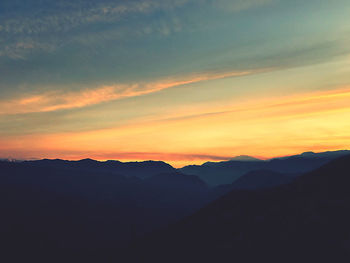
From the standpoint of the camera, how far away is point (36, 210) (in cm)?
18312

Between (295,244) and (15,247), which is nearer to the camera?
(295,244)

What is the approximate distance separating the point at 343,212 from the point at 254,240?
18.8m

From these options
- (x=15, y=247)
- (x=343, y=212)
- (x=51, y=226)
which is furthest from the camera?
(x=51, y=226)

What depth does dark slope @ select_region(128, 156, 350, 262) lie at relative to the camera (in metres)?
57.4

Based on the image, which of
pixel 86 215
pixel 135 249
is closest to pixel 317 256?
pixel 135 249

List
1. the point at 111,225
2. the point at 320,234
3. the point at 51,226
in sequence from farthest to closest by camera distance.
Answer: the point at 111,225 → the point at 51,226 → the point at 320,234

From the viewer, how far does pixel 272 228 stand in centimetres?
6762

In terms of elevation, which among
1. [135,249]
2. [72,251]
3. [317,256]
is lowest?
[72,251]

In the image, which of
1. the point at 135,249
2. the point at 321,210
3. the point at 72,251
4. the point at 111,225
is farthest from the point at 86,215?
the point at 321,210

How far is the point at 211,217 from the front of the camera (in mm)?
91062

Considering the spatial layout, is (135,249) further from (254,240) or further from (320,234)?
(320,234)

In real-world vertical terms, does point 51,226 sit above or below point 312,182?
below

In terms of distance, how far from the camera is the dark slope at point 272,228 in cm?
5744

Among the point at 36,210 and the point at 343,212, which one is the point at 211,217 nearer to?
the point at 343,212
